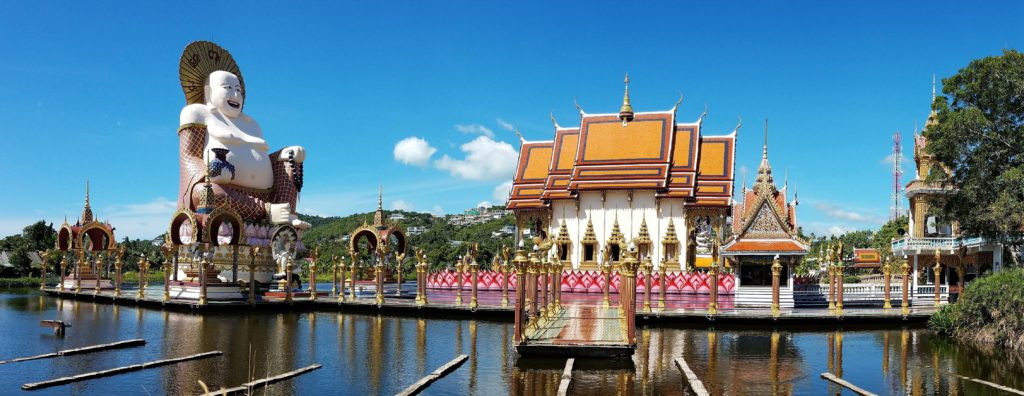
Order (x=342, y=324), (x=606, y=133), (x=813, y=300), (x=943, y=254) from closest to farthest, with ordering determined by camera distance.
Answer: (x=342, y=324)
(x=813, y=300)
(x=943, y=254)
(x=606, y=133)

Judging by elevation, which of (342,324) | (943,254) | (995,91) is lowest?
(342,324)

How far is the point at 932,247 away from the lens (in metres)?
30.5

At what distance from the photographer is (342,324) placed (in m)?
20.1

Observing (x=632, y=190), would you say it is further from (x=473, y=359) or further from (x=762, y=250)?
(x=473, y=359)

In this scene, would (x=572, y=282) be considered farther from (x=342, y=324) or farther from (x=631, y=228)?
(x=342, y=324)

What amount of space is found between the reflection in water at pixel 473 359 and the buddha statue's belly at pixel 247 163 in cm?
1186

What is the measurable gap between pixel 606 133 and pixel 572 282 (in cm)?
1047

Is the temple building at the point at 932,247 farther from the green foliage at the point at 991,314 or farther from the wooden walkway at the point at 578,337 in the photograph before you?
the wooden walkway at the point at 578,337

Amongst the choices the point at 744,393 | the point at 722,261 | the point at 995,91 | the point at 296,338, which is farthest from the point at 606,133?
the point at 744,393

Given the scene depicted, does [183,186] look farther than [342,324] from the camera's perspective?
Yes

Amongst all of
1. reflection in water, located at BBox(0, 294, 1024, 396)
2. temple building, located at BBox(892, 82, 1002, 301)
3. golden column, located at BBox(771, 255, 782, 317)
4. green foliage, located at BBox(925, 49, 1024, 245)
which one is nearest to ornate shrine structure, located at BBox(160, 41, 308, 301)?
reflection in water, located at BBox(0, 294, 1024, 396)

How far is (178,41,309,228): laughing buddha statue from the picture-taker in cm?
3164

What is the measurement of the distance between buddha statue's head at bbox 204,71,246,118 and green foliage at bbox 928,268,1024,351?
2816cm

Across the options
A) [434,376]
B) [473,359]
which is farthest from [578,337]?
[434,376]
